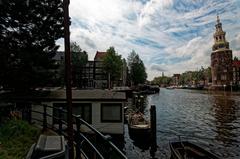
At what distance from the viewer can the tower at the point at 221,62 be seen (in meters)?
141

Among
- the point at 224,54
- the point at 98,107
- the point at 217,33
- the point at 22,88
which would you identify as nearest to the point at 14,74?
the point at 22,88

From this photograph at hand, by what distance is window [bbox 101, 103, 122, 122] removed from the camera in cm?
2088

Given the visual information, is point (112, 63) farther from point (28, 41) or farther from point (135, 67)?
point (28, 41)

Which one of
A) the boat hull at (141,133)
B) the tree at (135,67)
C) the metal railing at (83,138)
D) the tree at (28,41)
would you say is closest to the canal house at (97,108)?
the tree at (28,41)

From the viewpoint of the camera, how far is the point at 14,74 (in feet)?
61.7

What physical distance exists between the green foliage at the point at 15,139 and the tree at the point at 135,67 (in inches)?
4309

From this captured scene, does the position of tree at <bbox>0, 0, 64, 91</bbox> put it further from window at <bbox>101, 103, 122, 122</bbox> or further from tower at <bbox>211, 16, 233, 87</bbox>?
tower at <bbox>211, 16, 233, 87</bbox>

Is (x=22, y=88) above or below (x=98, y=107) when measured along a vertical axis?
above

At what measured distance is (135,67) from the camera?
118688mm

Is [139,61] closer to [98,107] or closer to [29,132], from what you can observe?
[98,107]

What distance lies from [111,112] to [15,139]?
42.5 ft

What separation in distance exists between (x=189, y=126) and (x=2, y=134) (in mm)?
29241

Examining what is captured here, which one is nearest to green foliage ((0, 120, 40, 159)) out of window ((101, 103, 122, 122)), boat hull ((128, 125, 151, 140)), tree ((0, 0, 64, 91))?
tree ((0, 0, 64, 91))

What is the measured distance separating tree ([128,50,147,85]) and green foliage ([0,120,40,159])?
359ft
